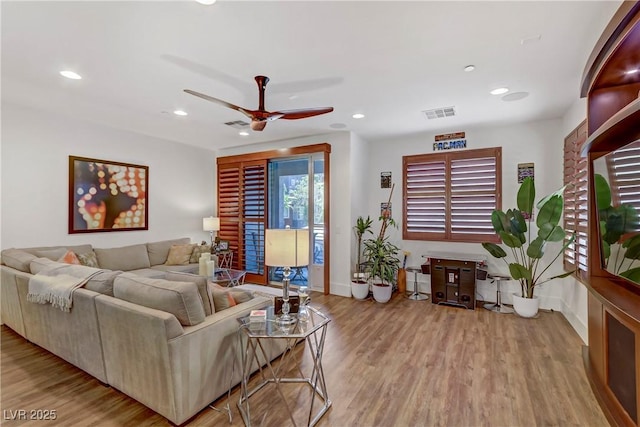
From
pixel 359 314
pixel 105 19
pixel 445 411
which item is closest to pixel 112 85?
pixel 105 19

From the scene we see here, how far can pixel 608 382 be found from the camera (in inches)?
80.9

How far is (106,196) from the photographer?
15.4 feet

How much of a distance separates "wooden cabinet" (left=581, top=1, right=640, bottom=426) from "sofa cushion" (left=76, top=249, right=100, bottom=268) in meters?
5.31

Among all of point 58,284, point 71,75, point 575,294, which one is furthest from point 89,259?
point 575,294

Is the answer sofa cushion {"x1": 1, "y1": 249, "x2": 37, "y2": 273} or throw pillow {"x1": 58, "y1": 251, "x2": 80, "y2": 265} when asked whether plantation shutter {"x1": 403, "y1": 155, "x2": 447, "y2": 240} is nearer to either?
throw pillow {"x1": 58, "y1": 251, "x2": 80, "y2": 265}

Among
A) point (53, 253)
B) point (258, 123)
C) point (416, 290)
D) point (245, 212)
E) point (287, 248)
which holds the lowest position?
point (416, 290)

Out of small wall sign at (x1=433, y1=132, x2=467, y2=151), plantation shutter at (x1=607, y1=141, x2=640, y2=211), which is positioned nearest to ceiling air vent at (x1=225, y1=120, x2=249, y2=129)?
small wall sign at (x1=433, y1=132, x2=467, y2=151)

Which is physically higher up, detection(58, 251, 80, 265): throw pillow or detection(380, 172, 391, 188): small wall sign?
detection(380, 172, 391, 188): small wall sign

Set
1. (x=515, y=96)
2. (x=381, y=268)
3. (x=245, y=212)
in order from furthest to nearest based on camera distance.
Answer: (x=245, y=212) → (x=381, y=268) → (x=515, y=96)

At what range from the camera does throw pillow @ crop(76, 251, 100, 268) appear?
13.0 ft

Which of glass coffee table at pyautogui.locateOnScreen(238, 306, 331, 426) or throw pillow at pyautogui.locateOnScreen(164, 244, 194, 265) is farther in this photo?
throw pillow at pyautogui.locateOnScreen(164, 244, 194, 265)

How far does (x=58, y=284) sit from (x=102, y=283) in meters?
0.51

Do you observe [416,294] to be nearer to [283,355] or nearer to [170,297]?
[283,355]

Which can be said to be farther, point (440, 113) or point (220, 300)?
point (440, 113)
